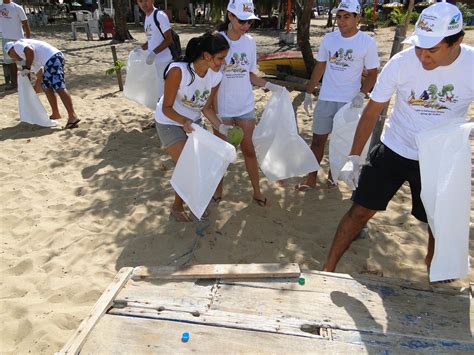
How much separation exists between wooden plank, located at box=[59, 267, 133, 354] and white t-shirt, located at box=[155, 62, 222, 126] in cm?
109

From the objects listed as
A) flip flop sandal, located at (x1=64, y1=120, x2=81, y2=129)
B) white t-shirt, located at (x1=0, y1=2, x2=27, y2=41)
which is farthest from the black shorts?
white t-shirt, located at (x1=0, y1=2, x2=27, y2=41)

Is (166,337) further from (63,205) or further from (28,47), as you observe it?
(28,47)

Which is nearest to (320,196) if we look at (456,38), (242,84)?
(242,84)

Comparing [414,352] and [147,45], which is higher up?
[147,45]

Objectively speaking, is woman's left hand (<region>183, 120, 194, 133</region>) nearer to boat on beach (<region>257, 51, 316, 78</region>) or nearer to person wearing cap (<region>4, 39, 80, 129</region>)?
person wearing cap (<region>4, 39, 80, 129</region>)

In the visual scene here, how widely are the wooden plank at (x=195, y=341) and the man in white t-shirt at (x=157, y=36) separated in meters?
3.47

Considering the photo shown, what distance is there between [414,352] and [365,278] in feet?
1.85

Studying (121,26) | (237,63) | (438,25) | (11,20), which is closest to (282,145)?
(237,63)

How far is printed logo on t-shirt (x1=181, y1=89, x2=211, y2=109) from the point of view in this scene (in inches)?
112

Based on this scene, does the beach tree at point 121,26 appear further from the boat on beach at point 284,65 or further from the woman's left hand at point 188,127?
the woman's left hand at point 188,127

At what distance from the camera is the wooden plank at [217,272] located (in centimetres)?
228

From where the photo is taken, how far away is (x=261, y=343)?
1.80 metres

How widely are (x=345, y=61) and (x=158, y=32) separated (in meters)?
2.31

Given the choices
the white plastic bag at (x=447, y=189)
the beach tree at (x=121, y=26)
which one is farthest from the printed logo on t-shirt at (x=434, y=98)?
the beach tree at (x=121, y=26)
